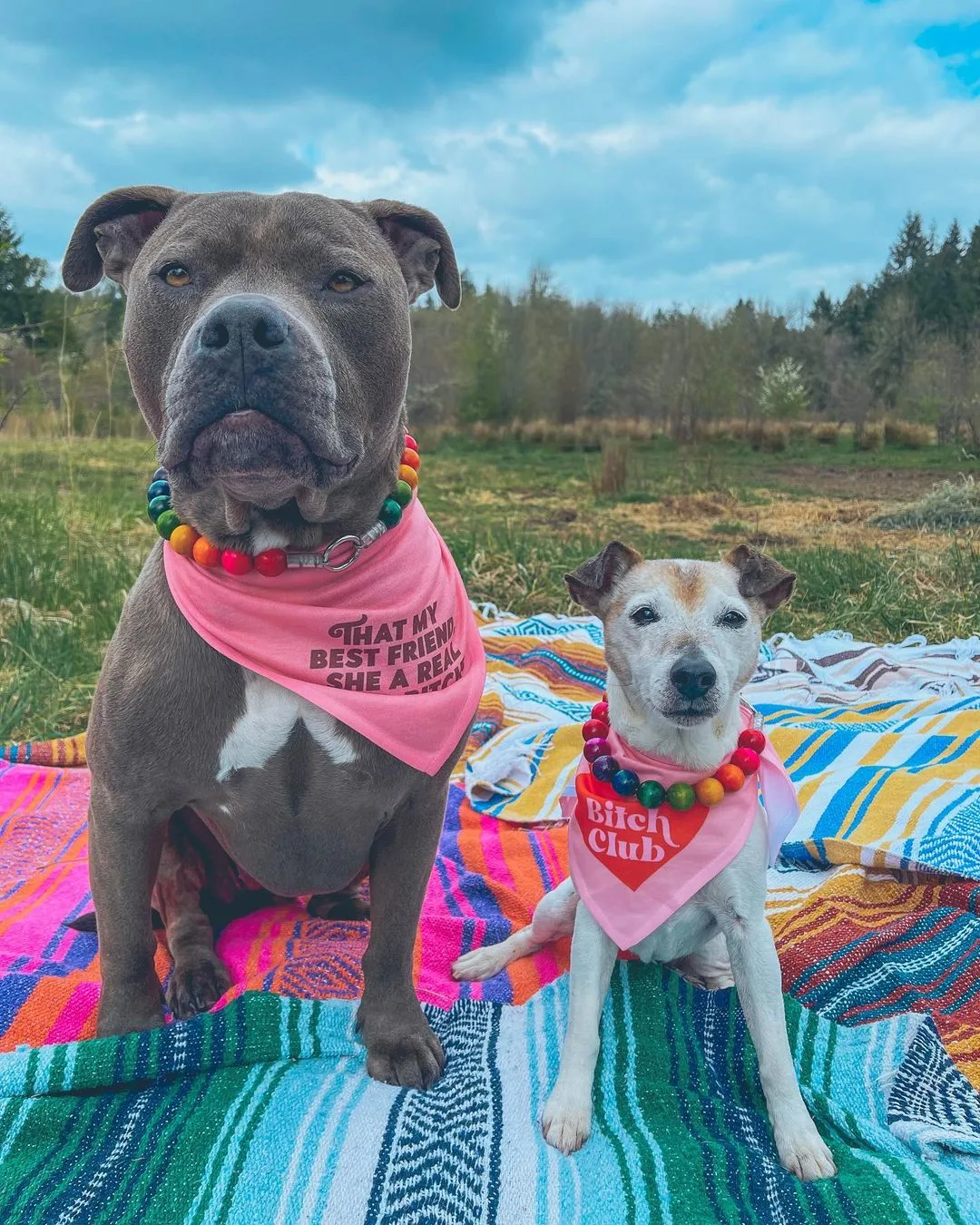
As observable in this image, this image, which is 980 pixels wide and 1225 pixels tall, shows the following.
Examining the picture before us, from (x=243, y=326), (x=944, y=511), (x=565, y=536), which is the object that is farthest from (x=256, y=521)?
(x=944, y=511)

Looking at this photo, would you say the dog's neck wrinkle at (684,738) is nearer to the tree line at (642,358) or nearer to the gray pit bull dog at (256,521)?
the gray pit bull dog at (256,521)

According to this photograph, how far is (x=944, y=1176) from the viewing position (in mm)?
1746

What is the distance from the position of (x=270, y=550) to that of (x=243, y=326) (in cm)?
48

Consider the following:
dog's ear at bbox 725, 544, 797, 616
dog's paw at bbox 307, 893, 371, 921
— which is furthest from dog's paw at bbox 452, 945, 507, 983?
dog's ear at bbox 725, 544, 797, 616

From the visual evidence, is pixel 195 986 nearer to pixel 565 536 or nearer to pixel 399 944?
pixel 399 944

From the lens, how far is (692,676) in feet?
6.32

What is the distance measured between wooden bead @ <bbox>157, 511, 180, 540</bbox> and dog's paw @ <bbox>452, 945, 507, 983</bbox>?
1286mm

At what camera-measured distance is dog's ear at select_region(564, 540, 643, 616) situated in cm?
224

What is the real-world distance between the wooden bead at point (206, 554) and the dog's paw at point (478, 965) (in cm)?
121

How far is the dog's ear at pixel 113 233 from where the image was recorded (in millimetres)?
2117

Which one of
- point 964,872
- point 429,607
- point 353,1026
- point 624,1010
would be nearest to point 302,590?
point 429,607

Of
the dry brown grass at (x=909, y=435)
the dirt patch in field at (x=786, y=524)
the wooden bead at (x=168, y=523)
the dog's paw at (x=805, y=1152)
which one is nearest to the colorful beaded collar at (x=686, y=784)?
the dog's paw at (x=805, y=1152)

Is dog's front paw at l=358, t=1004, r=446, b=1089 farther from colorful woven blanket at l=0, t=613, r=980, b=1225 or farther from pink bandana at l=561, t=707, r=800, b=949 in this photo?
pink bandana at l=561, t=707, r=800, b=949

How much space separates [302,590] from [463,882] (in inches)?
52.5
